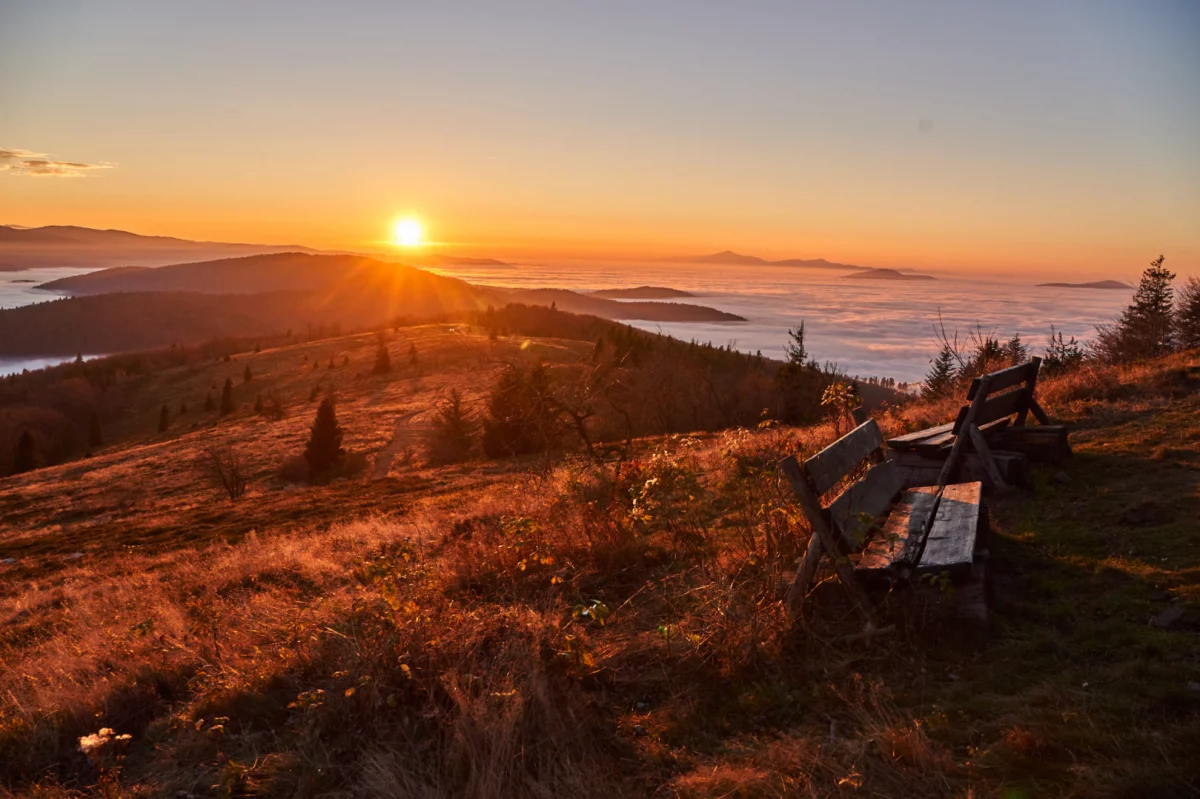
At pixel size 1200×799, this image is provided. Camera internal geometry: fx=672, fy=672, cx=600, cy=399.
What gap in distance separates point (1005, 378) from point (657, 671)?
20.7 feet

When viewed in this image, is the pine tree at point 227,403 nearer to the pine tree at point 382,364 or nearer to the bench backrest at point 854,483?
the pine tree at point 382,364

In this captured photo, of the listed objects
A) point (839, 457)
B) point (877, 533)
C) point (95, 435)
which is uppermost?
point (839, 457)

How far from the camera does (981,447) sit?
7320mm

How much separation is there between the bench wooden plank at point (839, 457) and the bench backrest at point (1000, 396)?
6.68 feet

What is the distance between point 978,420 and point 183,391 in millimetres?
102903

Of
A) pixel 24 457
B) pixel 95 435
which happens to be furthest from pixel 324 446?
pixel 95 435

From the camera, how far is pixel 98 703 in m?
4.98

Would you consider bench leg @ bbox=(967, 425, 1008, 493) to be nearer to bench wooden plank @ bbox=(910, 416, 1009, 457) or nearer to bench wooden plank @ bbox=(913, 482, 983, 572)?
bench wooden plank @ bbox=(910, 416, 1009, 457)

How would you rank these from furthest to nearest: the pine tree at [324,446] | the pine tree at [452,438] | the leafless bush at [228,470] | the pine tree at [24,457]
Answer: the pine tree at [24,457] → the pine tree at [452,438] → the pine tree at [324,446] → the leafless bush at [228,470]

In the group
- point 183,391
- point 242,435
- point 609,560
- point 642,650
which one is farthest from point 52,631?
point 183,391

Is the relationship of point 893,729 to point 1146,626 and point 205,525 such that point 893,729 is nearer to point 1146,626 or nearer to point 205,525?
point 1146,626

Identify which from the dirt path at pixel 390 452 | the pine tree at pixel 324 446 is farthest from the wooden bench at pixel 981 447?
the pine tree at pixel 324 446

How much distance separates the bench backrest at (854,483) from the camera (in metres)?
4.92

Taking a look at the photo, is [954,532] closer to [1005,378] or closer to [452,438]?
[1005,378]
